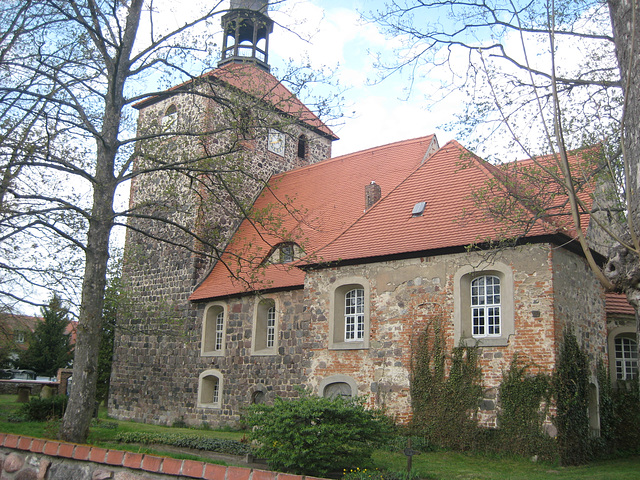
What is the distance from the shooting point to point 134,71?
10.6m

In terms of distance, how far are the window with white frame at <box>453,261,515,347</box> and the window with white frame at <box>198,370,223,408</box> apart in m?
8.86

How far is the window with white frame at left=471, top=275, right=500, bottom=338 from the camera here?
41.4 feet

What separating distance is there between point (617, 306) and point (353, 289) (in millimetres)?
6682

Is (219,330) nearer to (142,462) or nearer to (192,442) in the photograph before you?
(192,442)

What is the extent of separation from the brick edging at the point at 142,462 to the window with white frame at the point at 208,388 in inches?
541

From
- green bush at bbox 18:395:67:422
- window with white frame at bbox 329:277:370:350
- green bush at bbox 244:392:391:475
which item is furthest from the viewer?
green bush at bbox 18:395:67:422

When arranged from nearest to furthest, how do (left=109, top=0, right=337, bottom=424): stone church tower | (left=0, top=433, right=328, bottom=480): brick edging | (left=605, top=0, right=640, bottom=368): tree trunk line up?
(left=0, top=433, right=328, bottom=480): brick edging, (left=605, top=0, right=640, bottom=368): tree trunk, (left=109, top=0, right=337, bottom=424): stone church tower

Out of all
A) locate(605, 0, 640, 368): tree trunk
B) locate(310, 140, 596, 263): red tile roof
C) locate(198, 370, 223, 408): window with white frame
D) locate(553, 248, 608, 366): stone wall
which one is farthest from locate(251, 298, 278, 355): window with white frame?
locate(605, 0, 640, 368): tree trunk

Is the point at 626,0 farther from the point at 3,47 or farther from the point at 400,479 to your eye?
the point at 3,47

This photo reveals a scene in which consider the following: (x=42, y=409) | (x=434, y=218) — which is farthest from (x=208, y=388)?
(x=434, y=218)

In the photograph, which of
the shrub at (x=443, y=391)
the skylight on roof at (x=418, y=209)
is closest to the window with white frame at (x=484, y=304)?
the shrub at (x=443, y=391)

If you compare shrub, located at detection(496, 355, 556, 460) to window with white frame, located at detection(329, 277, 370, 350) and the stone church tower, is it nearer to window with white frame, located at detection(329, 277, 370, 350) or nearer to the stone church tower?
window with white frame, located at detection(329, 277, 370, 350)

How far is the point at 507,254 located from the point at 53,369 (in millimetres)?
31304

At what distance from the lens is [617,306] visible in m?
15.2
